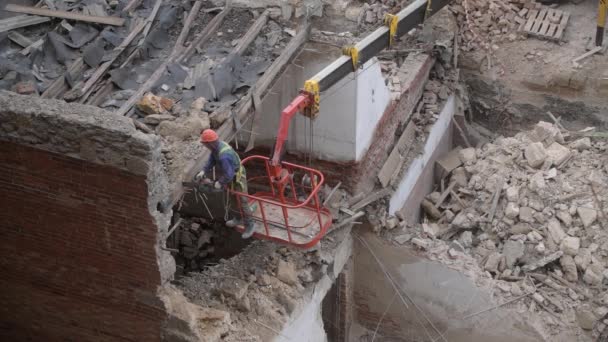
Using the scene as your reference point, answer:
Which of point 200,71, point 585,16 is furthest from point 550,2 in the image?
point 200,71

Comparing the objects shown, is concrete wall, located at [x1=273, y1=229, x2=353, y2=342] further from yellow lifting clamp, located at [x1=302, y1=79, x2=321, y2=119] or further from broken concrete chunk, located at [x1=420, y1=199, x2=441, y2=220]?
broken concrete chunk, located at [x1=420, y1=199, x2=441, y2=220]

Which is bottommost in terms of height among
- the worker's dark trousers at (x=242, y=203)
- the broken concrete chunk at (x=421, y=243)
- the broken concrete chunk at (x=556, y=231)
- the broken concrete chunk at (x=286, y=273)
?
the broken concrete chunk at (x=421, y=243)

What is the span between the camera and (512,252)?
12.3 metres

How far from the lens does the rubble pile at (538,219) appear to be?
11.8 m

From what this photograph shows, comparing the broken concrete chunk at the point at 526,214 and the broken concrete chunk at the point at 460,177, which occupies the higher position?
the broken concrete chunk at the point at 526,214

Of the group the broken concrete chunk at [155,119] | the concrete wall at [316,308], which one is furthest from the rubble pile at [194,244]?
the broken concrete chunk at [155,119]

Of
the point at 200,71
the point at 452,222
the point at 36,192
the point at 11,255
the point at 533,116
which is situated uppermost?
the point at 200,71

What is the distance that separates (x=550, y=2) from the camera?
16125 millimetres

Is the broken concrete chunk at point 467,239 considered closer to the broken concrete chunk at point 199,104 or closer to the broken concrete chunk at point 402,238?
the broken concrete chunk at point 402,238

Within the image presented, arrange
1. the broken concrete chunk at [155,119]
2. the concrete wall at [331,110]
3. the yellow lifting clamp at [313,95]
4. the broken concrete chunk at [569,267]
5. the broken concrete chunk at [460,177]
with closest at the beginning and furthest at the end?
the broken concrete chunk at [155,119]
the yellow lifting clamp at [313,95]
the concrete wall at [331,110]
the broken concrete chunk at [569,267]
the broken concrete chunk at [460,177]

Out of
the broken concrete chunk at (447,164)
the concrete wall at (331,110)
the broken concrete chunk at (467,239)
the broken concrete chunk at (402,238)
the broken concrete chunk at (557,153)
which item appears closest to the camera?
the concrete wall at (331,110)

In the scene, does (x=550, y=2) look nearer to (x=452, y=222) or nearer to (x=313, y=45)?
(x=452, y=222)

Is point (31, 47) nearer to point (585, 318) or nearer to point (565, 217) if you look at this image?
point (565, 217)

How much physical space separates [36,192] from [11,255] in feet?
3.93
